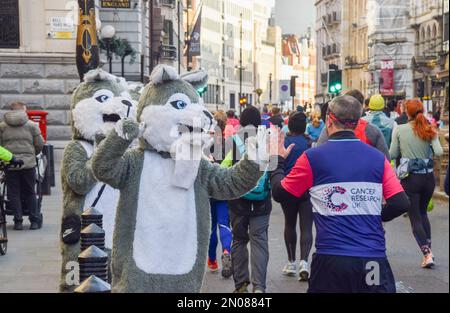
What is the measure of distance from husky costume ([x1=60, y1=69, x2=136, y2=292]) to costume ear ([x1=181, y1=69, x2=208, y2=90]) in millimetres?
1421

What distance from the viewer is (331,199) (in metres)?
5.84

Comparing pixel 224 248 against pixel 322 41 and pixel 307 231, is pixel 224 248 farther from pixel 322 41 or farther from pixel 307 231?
pixel 322 41

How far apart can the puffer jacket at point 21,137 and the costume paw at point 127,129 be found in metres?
8.88

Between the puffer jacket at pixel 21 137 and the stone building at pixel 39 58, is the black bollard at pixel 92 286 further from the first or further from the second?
the stone building at pixel 39 58

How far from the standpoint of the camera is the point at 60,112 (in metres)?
25.7

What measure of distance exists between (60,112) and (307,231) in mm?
15925

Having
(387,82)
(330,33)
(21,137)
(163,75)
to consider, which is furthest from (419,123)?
(330,33)

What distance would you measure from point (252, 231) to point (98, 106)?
210cm

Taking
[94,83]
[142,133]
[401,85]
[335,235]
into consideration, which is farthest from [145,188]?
[401,85]

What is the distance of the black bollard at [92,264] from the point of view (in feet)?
18.0

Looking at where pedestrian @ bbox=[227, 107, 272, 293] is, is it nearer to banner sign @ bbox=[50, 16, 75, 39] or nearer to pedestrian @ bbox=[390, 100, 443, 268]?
pedestrian @ bbox=[390, 100, 443, 268]

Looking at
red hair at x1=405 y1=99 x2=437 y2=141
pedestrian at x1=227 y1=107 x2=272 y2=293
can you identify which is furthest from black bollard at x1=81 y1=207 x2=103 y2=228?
red hair at x1=405 y1=99 x2=437 y2=141

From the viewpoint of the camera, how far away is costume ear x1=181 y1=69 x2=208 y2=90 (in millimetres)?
6227

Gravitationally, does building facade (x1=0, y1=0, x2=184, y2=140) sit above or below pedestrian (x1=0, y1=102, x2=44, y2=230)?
above
